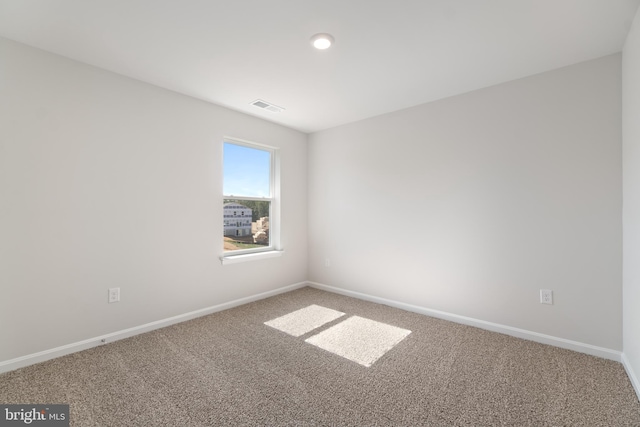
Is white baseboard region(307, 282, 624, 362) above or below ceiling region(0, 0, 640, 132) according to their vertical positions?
below

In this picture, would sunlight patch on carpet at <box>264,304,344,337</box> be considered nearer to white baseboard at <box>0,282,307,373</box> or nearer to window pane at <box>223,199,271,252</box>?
white baseboard at <box>0,282,307,373</box>

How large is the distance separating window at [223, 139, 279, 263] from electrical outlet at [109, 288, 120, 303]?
1132 millimetres

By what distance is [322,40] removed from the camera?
2066mm

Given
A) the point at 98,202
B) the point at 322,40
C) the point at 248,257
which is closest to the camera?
the point at 322,40

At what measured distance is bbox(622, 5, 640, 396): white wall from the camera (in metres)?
1.84

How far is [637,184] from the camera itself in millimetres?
1841

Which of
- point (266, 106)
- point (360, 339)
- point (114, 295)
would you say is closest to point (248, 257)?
point (114, 295)

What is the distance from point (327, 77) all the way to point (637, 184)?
2.39 meters

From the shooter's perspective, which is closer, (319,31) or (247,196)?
(319,31)

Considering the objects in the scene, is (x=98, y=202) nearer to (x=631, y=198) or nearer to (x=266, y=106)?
(x=266, y=106)

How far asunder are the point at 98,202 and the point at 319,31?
2298mm

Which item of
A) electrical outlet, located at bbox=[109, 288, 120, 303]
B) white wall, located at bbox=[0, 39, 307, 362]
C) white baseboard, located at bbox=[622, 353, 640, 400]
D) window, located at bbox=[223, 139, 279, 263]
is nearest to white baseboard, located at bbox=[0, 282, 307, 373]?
white wall, located at bbox=[0, 39, 307, 362]

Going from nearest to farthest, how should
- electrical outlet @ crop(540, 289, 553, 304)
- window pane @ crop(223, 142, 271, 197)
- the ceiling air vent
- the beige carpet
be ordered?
the beige carpet, electrical outlet @ crop(540, 289, 553, 304), the ceiling air vent, window pane @ crop(223, 142, 271, 197)

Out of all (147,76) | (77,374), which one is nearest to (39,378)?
(77,374)
